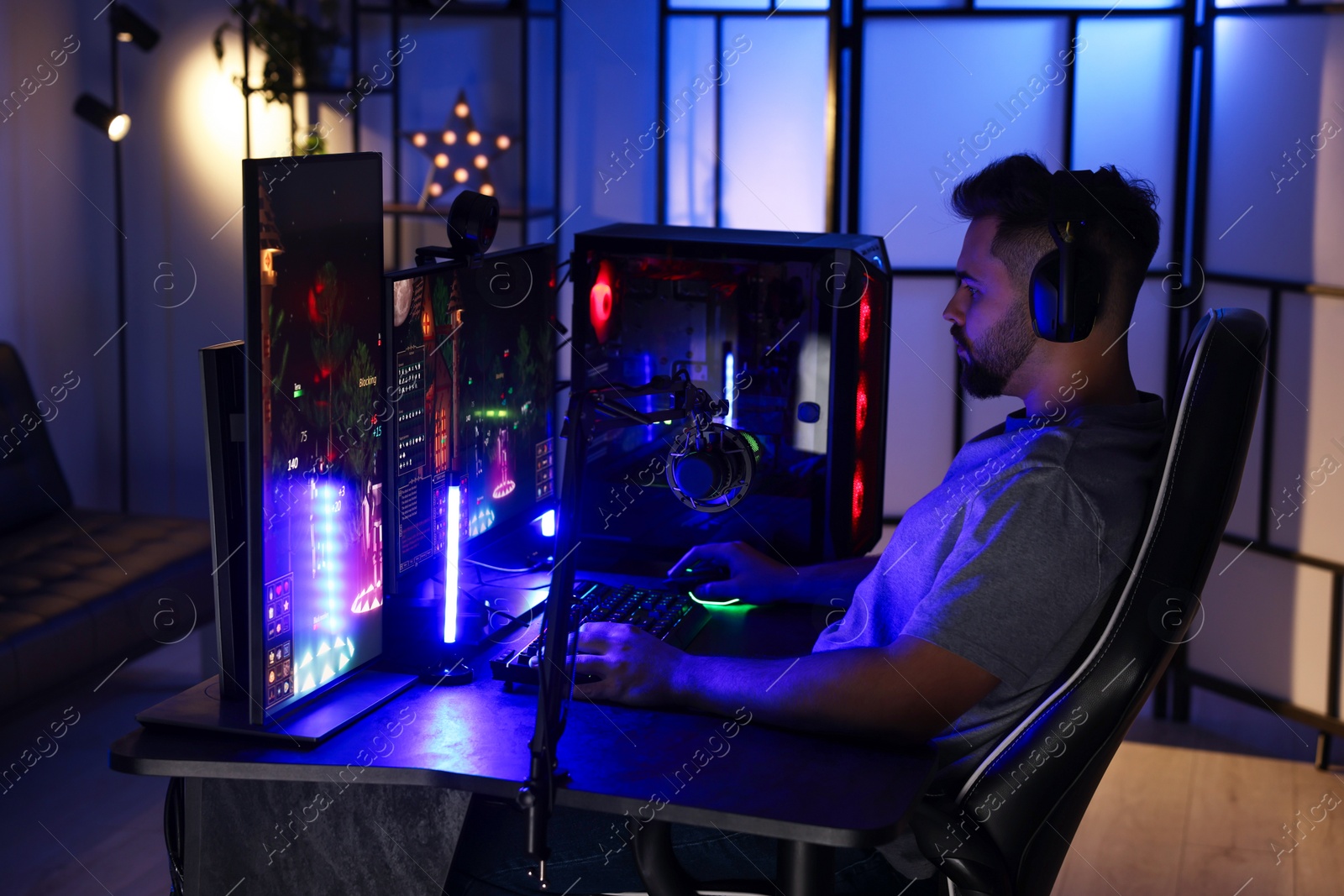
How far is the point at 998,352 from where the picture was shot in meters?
1.53

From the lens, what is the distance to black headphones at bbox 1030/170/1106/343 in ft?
4.59

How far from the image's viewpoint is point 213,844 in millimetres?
1293

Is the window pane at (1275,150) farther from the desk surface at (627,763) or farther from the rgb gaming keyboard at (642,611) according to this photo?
the desk surface at (627,763)

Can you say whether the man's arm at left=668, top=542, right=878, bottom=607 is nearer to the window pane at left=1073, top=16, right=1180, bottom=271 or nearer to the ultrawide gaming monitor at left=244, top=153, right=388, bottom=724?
the ultrawide gaming monitor at left=244, top=153, right=388, bottom=724

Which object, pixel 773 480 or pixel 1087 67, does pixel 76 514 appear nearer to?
pixel 773 480

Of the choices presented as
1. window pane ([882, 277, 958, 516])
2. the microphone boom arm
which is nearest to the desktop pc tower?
the microphone boom arm

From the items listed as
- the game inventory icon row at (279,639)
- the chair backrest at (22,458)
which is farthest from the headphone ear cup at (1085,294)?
the chair backrest at (22,458)

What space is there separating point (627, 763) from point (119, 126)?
316 cm

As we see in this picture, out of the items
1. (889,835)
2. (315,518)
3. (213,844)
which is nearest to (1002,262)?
(889,835)

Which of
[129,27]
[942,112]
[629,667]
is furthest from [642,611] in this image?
[129,27]

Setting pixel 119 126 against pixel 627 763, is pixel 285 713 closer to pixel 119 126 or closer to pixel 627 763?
pixel 627 763

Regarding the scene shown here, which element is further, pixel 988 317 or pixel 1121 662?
pixel 988 317

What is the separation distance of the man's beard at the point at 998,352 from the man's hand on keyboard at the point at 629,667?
523mm

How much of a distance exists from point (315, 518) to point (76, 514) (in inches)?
94.2
